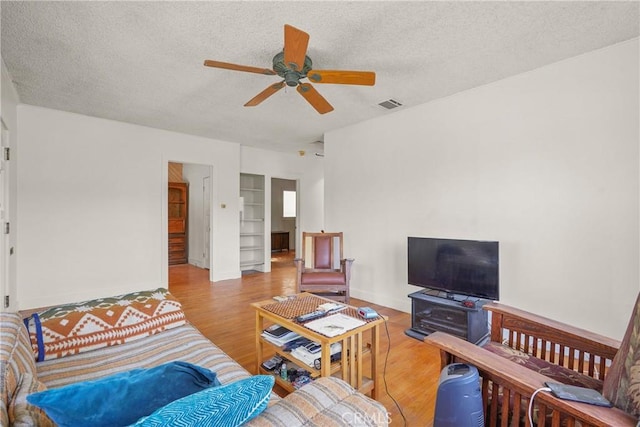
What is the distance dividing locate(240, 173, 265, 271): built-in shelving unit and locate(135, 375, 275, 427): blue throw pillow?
17.9ft

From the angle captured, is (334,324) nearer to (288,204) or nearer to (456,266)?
(456,266)

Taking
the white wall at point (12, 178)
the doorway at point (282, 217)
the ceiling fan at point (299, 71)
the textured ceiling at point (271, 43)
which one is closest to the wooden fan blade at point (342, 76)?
the ceiling fan at point (299, 71)

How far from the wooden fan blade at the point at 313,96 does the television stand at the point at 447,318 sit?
2046mm

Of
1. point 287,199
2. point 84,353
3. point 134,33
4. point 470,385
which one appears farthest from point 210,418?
point 287,199

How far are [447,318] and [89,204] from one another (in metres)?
4.64

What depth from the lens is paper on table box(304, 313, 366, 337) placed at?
1.73m

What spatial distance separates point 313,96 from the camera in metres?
2.50

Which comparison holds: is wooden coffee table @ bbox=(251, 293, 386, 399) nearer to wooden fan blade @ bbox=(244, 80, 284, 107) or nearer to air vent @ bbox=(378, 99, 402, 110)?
wooden fan blade @ bbox=(244, 80, 284, 107)

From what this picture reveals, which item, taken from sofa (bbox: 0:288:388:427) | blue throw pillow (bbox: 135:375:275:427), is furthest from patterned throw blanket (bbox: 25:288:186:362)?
blue throw pillow (bbox: 135:375:275:427)

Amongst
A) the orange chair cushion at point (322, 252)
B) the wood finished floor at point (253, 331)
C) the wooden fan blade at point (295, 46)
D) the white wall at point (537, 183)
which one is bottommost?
the wood finished floor at point (253, 331)

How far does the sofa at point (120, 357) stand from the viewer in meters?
0.82

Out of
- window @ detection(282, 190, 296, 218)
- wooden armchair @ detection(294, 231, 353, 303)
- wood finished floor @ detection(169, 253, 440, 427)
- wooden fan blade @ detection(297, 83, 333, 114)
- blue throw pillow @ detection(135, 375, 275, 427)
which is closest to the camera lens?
blue throw pillow @ detection(135, 375, 275, 427)

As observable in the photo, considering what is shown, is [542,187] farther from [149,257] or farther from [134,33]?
[149,257]

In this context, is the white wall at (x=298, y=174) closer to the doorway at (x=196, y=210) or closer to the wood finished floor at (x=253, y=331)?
the doorway at (x=196, y=210)
